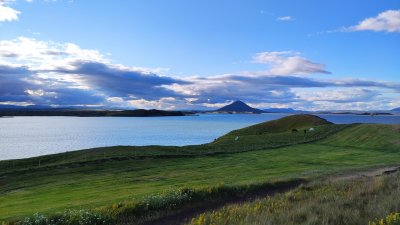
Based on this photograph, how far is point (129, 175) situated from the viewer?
4259cm

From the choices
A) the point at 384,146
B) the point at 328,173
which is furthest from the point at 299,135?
the point at 328,173

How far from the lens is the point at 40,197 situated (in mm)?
31688

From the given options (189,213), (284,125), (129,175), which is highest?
(284,125)

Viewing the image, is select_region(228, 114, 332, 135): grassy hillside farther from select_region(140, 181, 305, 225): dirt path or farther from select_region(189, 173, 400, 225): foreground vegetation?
select_region(189, 173, 400, 225): foreground vegetation

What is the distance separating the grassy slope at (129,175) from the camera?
28.8 meters

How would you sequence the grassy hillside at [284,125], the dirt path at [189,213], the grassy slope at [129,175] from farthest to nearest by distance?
1. the grassy hillside at [284,125]
2. the grassy slope at [129,175]
3. the dirt path at [189,213]

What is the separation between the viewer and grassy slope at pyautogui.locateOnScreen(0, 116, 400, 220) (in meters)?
28.8

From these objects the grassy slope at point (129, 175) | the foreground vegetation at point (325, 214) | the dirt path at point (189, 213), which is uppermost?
the foreground vegetation at point (325, 214)

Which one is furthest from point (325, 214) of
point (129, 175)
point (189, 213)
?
point (129, 175)

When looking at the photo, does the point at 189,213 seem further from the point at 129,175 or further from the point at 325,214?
the point at 129,175

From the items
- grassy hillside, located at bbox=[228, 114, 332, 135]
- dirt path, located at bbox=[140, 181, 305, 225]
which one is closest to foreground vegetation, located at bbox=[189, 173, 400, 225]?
dirt path, located at bbox=[140, 181, 305, 225]

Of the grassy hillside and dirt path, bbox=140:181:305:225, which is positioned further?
the grassy hillside

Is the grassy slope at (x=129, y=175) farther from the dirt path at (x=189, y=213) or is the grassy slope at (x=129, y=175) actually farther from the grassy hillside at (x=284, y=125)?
the grassy hillside at (x=284, y=125)

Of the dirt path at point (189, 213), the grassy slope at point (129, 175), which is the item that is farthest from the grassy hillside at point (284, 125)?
the dirt path at point (189, 213)
